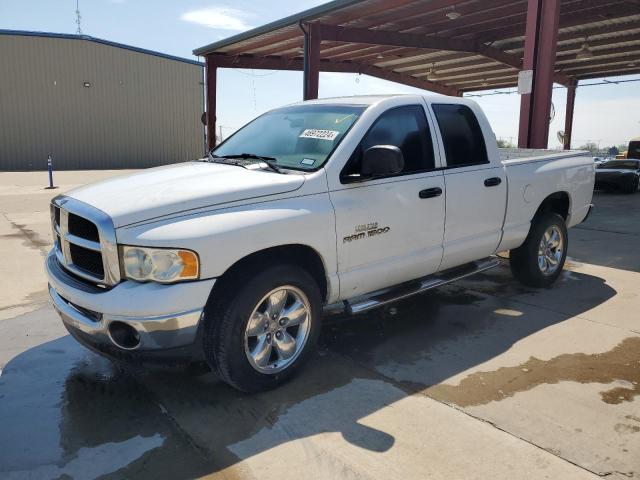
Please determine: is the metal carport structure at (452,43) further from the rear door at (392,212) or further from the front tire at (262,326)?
the front tire at (262,326)

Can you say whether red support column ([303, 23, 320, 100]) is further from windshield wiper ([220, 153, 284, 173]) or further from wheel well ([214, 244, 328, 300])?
wheel well ([214, 244, 328, 300])

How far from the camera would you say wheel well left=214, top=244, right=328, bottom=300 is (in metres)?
3.16

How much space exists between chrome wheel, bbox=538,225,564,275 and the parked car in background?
1275 cm

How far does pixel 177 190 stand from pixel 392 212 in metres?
1.53

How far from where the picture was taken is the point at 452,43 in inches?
611

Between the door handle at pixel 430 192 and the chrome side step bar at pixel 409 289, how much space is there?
73cm

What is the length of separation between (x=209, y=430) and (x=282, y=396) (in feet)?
1.80

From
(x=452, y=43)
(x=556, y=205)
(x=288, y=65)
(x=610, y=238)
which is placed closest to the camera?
(x=556, y=205)

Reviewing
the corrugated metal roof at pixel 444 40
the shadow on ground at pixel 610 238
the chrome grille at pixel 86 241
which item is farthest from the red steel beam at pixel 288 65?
the chrome grille at pixel 86 241

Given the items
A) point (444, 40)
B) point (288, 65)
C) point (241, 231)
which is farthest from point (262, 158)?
point (288, 65)

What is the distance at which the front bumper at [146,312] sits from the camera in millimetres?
2824

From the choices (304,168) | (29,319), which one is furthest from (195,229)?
(29,319)

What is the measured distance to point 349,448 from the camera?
279 cm

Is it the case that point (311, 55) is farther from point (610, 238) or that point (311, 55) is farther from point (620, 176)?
point (620, 176)
